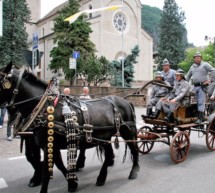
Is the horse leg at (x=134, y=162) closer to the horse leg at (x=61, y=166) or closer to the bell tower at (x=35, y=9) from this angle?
the horse leg at (x=61, y=166)

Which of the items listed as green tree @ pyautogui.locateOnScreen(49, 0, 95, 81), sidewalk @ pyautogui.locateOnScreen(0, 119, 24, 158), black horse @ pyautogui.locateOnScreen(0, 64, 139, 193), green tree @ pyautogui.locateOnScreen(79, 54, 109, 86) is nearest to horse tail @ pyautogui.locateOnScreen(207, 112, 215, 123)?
black horse @ pyautogui.locateOnScreen(0, 64, 139, 193)

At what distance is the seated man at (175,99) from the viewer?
736 centimetres

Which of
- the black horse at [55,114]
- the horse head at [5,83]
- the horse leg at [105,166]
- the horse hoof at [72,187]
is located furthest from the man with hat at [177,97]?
the horse head at [5,83]

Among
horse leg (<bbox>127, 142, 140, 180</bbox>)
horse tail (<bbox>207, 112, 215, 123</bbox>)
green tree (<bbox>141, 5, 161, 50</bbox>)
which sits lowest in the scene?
horse leg (<bbox>127, 142, 140, 180</bbox>)

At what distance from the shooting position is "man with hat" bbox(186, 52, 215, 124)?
809 cm

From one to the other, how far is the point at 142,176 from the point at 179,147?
1.31 m

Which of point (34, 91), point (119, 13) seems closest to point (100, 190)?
point (34, 91)

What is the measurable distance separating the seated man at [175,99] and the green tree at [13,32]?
27032 millimetres

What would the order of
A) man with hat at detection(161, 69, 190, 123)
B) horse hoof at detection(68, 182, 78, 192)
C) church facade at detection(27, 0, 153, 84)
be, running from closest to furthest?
horse hoof at detection(68, 182, 78, 192) < man with hat at detection(161, 69, 190, 123) < church facade at detection(27, 0, 153, 84)

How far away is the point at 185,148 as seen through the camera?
23.9ft

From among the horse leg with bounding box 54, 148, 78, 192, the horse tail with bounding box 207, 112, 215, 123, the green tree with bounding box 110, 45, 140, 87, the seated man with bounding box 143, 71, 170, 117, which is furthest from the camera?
the green tree with bounding box 110, 45, 140, 87

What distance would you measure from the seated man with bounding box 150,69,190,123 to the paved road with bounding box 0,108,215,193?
3.73 ft

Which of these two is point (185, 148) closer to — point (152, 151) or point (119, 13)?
point (152, 151)

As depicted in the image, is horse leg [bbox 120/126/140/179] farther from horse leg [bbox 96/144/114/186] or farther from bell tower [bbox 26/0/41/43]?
bell tower [bbox 26/0/41/43]
